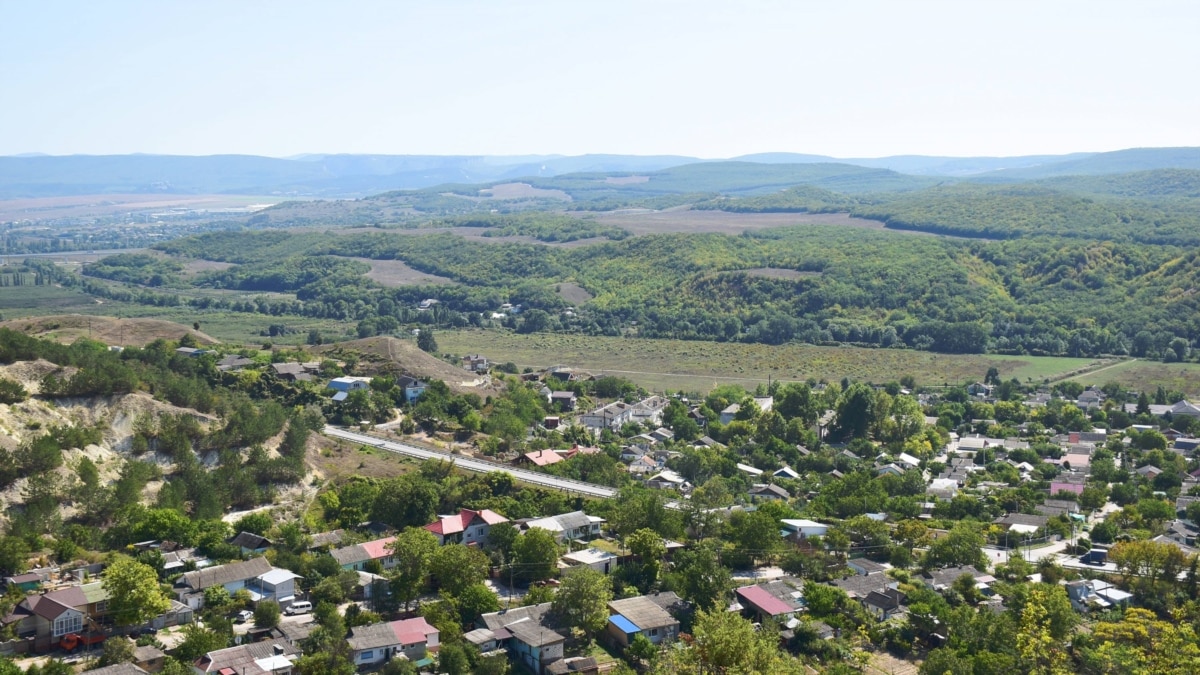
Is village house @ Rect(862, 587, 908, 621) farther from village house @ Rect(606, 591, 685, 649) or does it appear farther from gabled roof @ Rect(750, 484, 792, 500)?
gabled roof @ Rect(750, 484, 792, 500)

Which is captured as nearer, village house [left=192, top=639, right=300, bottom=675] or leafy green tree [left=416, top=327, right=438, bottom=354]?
village house [left=192, top=639, right=300, bottom=675]

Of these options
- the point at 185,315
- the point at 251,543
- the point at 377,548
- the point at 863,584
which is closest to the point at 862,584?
the point at 863,584

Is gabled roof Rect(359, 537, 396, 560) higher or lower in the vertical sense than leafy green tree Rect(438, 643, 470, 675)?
higher

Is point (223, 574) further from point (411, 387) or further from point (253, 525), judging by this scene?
point (411, 387)

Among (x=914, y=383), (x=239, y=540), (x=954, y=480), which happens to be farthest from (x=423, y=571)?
(x=914, y=383)

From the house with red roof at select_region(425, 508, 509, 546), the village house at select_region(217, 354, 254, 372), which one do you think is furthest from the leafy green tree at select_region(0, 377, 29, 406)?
the house with red roof at select_region(425, 508, 509, 546)

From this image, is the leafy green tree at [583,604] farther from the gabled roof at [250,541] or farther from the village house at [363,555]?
the gabled roof at [250,541]
